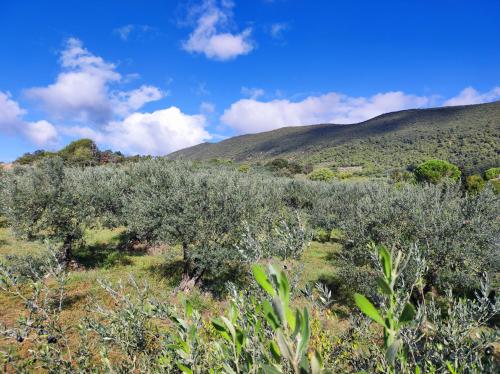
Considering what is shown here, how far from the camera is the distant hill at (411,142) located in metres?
79.1

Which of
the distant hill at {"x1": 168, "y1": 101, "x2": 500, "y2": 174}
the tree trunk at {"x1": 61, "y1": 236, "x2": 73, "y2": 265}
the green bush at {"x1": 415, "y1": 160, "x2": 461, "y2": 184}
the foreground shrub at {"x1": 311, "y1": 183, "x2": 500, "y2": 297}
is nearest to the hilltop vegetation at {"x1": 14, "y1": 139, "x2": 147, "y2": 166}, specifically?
the distant hill at {"x1": 168, "y1": 101, "x2": 500, "y2": 174}

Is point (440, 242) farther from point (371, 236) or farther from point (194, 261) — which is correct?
point (194, 261)

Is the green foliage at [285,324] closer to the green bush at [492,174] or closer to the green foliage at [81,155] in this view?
the green bush at [492,174]

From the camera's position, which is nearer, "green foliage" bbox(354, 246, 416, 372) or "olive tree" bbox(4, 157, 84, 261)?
"green foliage" bbox(354, 246, 416, 372)

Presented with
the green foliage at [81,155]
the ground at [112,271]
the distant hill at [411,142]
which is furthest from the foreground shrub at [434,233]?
the green foliage at [81,155]

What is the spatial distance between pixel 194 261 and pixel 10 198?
10.6 metres

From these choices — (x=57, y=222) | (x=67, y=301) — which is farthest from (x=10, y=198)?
(x=67, y=301)

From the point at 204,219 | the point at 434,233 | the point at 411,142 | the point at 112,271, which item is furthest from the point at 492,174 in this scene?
the point at 112,271

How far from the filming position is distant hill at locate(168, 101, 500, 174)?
79125 mm

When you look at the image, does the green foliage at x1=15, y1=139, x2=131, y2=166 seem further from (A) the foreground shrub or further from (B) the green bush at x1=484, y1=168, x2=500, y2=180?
(B) the green bush at x1=484, y1=168, x2=500, y2=180

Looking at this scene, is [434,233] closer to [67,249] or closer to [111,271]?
[111,271]

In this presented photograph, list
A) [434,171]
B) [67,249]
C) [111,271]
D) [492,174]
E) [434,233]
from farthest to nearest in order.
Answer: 1. [434,171]
2. [492,174]
3. [111,271]
4. [67,249]
5. [434,233]

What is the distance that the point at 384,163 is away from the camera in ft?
301

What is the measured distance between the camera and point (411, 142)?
10062 centimetres
